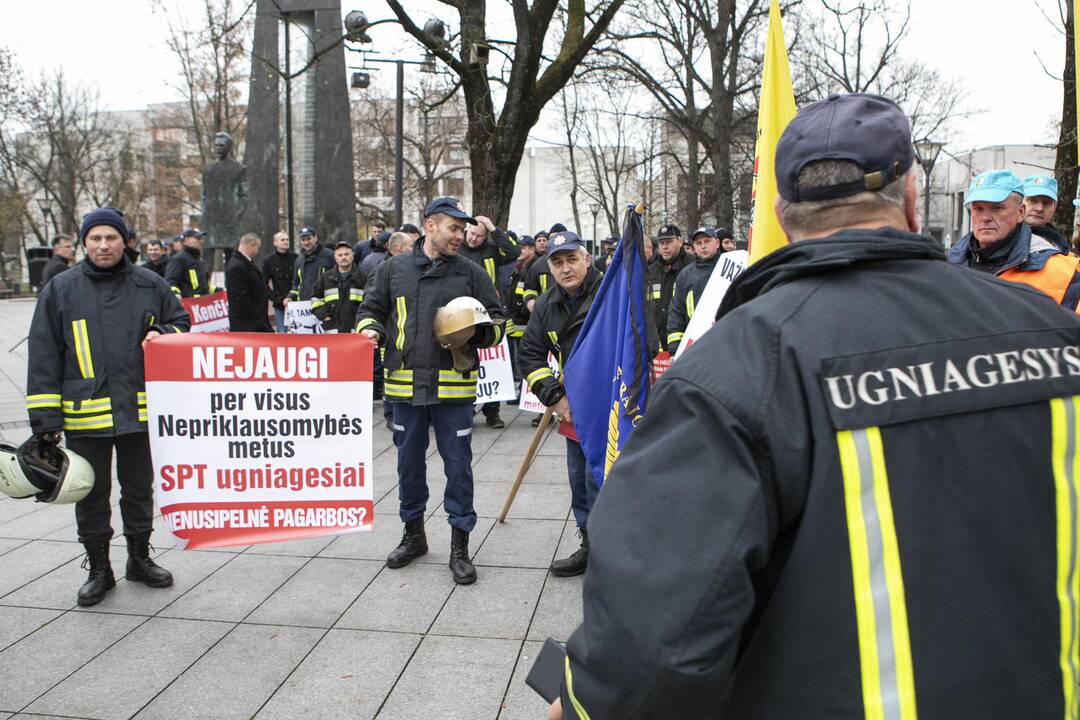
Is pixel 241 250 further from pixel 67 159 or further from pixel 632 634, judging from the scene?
pixel 67 159

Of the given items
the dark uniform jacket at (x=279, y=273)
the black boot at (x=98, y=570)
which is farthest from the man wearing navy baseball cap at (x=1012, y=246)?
the dark uniform jacket at (x=279, y=273)

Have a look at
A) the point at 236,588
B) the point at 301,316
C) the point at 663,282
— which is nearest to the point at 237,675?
the point at 236,588

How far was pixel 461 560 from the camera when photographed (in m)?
5.11

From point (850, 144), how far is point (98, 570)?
4792 mm

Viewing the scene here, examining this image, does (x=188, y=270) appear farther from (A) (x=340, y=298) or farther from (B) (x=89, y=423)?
(B) (x=89, y=423)

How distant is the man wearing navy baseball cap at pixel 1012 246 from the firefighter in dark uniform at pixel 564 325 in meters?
2.02

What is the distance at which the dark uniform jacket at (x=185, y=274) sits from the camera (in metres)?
11.8

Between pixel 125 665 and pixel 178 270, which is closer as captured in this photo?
pixel 125 665

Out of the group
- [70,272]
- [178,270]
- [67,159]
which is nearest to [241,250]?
[178,270]

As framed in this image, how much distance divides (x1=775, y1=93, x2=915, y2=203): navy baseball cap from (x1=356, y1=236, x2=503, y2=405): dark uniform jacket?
12.4ft

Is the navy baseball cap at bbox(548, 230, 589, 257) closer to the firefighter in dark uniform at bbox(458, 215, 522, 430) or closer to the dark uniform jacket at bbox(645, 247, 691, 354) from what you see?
the firefighter in dark uniform at bbox(458, 215, 522, 430)

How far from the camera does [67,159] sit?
4150cm

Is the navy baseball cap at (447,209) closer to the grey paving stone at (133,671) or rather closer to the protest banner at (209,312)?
the grey paving stone at (133,671)

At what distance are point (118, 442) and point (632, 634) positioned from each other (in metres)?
4.48
